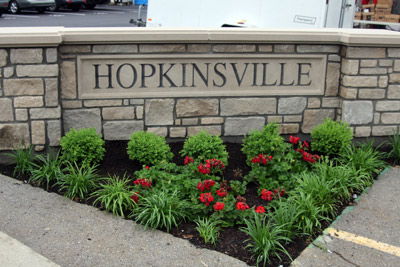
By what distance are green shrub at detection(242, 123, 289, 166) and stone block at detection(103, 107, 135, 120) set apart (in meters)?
1.27

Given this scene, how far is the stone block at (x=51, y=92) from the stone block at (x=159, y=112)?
3.12 feet

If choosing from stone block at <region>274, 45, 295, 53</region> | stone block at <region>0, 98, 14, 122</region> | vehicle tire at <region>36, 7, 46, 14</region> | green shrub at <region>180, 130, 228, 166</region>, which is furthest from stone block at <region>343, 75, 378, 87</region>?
vehicle tire at <region>36, 7, 46, 14</region>

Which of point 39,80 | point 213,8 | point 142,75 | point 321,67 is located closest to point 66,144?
point 39,80

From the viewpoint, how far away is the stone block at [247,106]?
5422 millimetres

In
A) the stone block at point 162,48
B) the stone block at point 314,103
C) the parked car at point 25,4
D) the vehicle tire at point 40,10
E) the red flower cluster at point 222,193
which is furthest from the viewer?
the vehicle tire at point 40,10

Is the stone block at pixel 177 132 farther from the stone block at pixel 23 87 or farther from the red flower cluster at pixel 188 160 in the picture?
the stone block at pixel 23 87

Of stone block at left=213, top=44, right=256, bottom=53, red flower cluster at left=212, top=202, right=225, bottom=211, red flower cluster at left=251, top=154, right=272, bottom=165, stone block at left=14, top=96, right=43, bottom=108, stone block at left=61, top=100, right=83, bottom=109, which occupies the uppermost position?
stone block at left=213, top=44, right=256, bottom=53

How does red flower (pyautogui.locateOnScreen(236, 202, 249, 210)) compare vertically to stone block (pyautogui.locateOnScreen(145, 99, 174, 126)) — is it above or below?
below

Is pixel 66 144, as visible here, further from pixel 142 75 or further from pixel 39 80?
pixel 142 75

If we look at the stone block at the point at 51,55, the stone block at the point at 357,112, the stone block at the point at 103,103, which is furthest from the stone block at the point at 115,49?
the stone block at the point at 357,112

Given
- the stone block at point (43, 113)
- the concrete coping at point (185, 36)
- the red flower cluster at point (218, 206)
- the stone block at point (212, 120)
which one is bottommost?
the red flower cluster at point (218, 206)

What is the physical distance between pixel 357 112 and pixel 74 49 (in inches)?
125

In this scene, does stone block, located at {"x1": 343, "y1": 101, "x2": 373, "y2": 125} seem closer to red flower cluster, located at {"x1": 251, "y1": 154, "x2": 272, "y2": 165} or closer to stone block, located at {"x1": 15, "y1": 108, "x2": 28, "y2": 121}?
red flower cluster, located at {"x1": 251, "y1": 154, "x2": 272, "y2": 165}

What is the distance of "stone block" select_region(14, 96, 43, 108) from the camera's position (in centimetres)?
484
